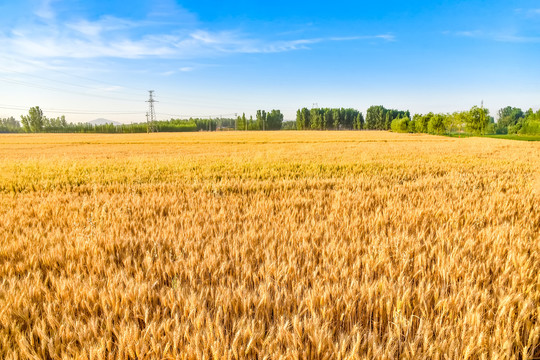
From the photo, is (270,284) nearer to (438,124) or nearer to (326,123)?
(438,124)

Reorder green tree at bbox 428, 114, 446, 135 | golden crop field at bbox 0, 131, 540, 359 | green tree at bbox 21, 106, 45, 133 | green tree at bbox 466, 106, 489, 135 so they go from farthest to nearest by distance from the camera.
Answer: green tree at bbox 21, 106, 45, 133
green tree at bbox 428, 114, 446, 135
green tree at bbox 466, 106, 489, 135
golden crop field at bbox 0, 131, 540, 359

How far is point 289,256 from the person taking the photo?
2.41 metres

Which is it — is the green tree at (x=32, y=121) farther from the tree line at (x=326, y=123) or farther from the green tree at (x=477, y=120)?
the green tree at (x=477, y=120)

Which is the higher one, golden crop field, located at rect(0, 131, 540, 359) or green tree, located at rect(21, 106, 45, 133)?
green tree, located at rect(21, 106, 45, 133)

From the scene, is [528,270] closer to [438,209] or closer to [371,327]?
[371,327]

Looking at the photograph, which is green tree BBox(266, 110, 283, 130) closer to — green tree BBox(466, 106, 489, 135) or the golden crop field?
green tree BBox(466, 106, 489, 135)

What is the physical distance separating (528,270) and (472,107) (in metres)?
84.8

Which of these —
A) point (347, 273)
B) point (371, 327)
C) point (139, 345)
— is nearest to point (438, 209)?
point (347, 273)

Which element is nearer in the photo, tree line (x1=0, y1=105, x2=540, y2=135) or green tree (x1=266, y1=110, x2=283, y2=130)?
tree line (x1=0, y1=105, x2=540, y2=135)

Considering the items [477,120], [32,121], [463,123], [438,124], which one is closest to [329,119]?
[438,124]

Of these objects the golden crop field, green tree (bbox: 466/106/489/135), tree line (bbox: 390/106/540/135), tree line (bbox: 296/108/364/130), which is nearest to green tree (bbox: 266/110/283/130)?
tree line (bbox: 296/108/364/130)

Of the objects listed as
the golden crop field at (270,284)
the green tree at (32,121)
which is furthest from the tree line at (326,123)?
the golden crop field at (270,284)

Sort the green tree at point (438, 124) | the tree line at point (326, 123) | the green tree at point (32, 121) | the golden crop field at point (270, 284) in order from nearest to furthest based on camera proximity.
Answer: the golden crop field at point (270, 284) < the green tree at point (438, 124) < the tree line at point (326, 123) < the green tree at point (32, 121)

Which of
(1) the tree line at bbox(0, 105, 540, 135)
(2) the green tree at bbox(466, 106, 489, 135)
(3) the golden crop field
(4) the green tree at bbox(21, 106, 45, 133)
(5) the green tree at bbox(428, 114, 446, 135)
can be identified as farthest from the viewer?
(4) the green tree at bbox(21, 106, 45, 133)
